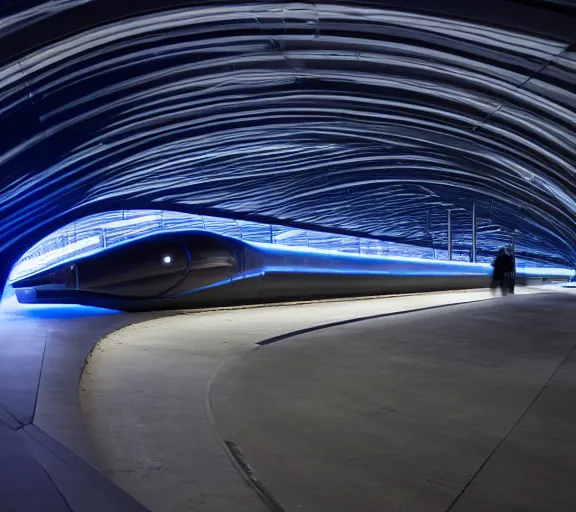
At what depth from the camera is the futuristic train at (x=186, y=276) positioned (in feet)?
39.5

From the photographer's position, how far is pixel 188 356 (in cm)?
766

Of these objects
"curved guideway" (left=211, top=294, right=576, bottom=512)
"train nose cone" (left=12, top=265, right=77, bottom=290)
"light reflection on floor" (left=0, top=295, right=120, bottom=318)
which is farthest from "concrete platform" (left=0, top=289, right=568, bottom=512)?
"train nose cone" (left=12, top=265, right=77, bottom=290)

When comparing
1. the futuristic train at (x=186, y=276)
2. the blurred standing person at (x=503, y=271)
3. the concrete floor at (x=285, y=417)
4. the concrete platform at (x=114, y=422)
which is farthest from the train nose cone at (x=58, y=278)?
the blurred standing person at (x=503, y=271)

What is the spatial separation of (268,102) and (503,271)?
1172cm

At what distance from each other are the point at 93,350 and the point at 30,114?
498cm

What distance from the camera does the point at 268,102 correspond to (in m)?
14.4

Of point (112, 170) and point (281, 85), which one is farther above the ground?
point (281, 85)

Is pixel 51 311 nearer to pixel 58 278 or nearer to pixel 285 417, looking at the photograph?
pixel 58 278

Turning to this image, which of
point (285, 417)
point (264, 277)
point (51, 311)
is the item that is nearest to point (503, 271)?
point (264, 277)

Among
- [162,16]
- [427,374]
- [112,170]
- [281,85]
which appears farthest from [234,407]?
[112,170]

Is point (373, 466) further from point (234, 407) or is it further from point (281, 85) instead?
point (281, 85)

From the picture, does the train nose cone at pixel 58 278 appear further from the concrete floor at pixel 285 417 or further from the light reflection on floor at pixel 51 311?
the concrete floor at pixel 285 417

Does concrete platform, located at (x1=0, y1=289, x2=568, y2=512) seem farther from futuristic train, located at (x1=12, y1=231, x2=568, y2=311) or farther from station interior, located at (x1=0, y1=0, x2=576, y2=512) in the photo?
futuristic train, located at (x1=12, y1=231, x2=568, y2=311)

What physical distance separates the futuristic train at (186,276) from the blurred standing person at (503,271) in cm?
629
